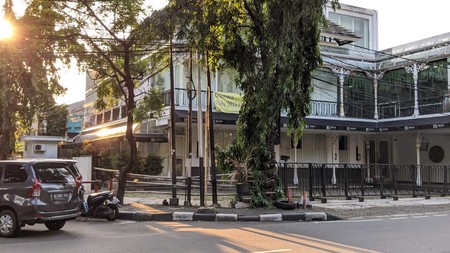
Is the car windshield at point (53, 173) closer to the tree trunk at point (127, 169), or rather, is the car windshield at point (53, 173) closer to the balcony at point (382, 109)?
the tree trunk at point (127, 169)

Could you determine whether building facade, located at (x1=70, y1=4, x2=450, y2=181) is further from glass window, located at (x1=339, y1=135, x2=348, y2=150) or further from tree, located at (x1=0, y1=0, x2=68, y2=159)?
tree, located at (x1=0, y1=0, x2=68, y2=159)

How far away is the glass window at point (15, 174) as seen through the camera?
396 inches

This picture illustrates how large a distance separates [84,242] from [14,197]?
2.09 metres

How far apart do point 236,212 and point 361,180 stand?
734 cm

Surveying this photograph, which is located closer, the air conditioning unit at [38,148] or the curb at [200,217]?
the curb at [200,217]

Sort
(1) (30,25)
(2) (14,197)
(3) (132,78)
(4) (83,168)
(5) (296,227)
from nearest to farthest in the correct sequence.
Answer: (2) (14,197) < (5) (296,227) < (1) (30,25) < (3) (132,78) < (4) (83,168)

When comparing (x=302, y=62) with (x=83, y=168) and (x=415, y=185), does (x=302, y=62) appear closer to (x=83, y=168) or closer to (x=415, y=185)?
(x=415, y=185)

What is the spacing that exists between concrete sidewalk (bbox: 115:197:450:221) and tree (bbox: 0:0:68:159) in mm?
4939

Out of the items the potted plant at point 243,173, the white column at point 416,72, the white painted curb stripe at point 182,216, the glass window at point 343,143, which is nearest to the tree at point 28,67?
the white painted curb stripe at point 182,216

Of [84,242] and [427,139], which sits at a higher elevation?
[427,139]

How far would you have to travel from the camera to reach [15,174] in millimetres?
10203

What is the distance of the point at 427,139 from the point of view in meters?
28.5

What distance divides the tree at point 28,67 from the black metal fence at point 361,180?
9.01 metres

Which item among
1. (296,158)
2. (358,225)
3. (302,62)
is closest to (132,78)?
(302,62)
